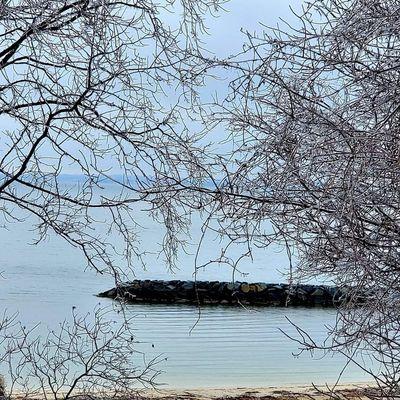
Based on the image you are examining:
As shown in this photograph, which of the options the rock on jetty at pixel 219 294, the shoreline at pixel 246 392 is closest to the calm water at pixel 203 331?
the shoreline at pixel 246 392

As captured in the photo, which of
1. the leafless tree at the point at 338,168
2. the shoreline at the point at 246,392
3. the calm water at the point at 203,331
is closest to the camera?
the leafless tree at the point at 338,168

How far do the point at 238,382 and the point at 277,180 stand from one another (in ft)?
29.6

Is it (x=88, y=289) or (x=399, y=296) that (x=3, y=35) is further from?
(x=88, y=289)

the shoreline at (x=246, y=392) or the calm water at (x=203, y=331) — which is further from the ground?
A: the calm water at (x=203, y=331)

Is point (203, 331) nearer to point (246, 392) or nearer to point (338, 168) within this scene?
point (246, 392)

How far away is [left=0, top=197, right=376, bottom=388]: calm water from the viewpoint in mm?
12156

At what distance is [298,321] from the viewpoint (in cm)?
2002

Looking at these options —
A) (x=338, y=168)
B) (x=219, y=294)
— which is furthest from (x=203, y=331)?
(x=338, y=168)

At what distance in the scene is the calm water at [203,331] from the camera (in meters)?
12.2

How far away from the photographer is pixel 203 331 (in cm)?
1716

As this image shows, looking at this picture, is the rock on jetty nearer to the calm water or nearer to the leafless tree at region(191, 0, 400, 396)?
the calm water

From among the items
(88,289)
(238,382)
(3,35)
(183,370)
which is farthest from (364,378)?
(88,289)

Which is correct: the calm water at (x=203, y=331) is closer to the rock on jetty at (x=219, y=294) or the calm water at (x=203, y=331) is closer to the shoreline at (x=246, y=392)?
the shoreline at (x=246, y=392)

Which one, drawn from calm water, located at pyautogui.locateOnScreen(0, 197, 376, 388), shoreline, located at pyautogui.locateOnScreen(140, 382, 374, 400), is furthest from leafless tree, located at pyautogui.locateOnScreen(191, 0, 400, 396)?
shoreline, located at pyautogui.locateOnScreen(140, 382, 374, 400)
